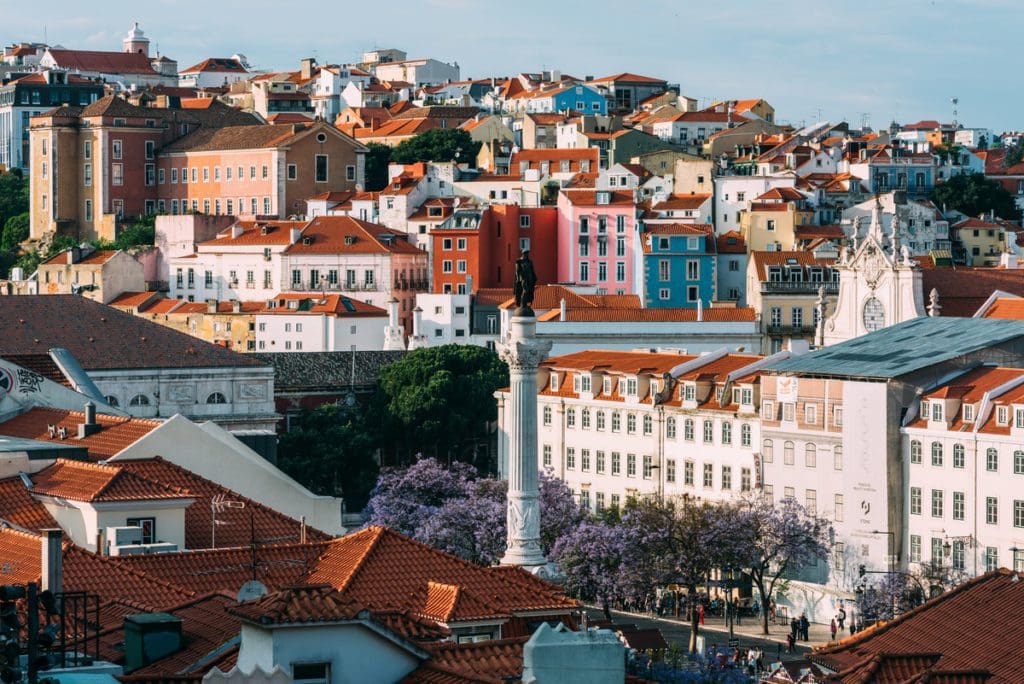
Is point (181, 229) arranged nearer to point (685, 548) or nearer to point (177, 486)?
point (685, 548)

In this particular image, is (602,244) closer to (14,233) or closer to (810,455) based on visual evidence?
(14,233)

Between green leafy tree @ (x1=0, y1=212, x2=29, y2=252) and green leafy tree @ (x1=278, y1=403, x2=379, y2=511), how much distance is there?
64742 mm

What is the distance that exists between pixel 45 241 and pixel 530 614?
124147mm

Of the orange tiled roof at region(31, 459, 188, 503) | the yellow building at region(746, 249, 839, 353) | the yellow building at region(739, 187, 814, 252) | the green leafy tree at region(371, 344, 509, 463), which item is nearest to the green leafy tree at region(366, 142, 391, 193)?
the yellow building at region(739, 187, 814, 252)

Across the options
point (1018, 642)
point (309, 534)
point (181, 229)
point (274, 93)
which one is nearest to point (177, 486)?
point (309, 534)

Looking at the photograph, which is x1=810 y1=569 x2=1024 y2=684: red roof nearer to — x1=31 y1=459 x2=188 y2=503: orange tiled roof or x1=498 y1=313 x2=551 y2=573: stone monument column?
x1=498 y1=313 x2=551 y2=573: stone monument column

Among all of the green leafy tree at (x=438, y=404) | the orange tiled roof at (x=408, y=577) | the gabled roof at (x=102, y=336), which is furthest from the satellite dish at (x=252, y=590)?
the green leafy tree at (x=438, y=404)

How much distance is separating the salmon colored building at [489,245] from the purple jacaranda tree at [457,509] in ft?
159

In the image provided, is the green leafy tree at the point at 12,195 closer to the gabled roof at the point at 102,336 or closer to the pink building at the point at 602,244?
the pink building at the point at 602,244

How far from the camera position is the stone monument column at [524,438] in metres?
42.3

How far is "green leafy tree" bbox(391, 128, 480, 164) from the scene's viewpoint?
164m

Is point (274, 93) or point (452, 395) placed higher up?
point (274, 93)

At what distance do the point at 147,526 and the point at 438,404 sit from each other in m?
60.7

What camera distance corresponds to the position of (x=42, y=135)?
157500 mm
